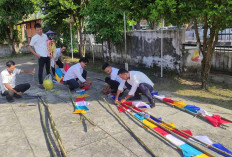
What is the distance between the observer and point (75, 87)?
6836mm

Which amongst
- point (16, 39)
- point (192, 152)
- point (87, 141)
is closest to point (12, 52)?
point (16, 39)

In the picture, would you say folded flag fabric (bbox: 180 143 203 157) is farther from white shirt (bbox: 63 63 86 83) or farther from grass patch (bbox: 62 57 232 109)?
white shirt (bbox: 63 63 86 83)

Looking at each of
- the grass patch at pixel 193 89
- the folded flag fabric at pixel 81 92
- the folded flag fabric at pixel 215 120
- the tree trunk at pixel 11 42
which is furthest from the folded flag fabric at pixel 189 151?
the tree trunk at pixel 11 42

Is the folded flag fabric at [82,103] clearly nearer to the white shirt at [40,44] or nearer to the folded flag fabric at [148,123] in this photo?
the folded flag fabric at [148,123]

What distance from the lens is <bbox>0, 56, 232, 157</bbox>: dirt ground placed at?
3.55 meters

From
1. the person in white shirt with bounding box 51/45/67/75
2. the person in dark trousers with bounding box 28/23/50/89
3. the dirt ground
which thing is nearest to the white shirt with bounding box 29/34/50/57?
the person in dark trousers with bounding box 28/23/50/89

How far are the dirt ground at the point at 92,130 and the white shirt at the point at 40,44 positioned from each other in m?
1.89

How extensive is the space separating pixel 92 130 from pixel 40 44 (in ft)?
13.8

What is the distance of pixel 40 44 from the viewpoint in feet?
23.7

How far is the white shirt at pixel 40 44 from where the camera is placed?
7.19 metres

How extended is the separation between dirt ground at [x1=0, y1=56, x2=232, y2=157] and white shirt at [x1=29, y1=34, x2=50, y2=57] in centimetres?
189

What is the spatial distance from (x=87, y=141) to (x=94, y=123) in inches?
29.3

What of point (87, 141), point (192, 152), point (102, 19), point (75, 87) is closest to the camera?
point (192, 152)

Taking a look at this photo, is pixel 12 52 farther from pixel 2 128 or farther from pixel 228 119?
pixel 228 119
